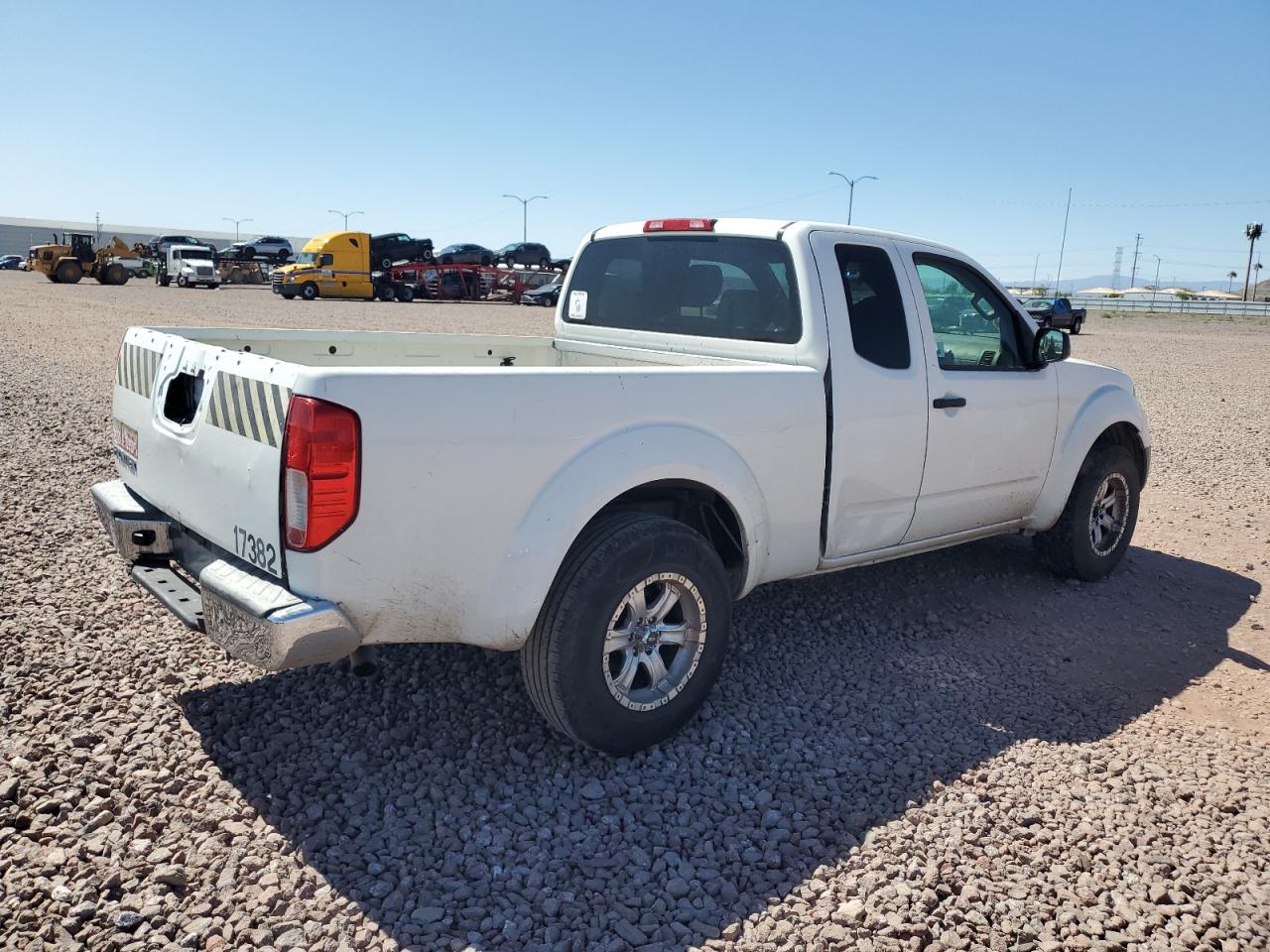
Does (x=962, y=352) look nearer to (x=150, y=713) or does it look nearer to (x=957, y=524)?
(x=957, y=524)

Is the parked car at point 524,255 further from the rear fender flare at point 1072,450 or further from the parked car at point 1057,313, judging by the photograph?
the rear fender flare at point 1072,450

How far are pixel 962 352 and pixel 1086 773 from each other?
2.12 m

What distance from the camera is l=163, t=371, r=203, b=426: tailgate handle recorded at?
3.46 meters

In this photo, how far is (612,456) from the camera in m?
3.31

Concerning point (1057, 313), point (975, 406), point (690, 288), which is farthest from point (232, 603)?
point (1057, 313)

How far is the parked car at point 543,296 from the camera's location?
43.8 meters

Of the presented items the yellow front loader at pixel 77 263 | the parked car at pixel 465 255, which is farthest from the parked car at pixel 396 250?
the yellow front loader at pixel 77 263

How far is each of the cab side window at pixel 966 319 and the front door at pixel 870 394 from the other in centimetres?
25

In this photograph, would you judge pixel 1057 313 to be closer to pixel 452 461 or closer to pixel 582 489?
pixel 582 489

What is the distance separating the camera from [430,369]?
2.96 m

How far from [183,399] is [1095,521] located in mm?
4953

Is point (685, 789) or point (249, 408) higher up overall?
point (249, 408)

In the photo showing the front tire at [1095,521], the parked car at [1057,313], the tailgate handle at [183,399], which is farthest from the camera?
the parked car at [1057,313]

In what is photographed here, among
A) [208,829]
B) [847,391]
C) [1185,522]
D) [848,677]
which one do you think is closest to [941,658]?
[848,677]
